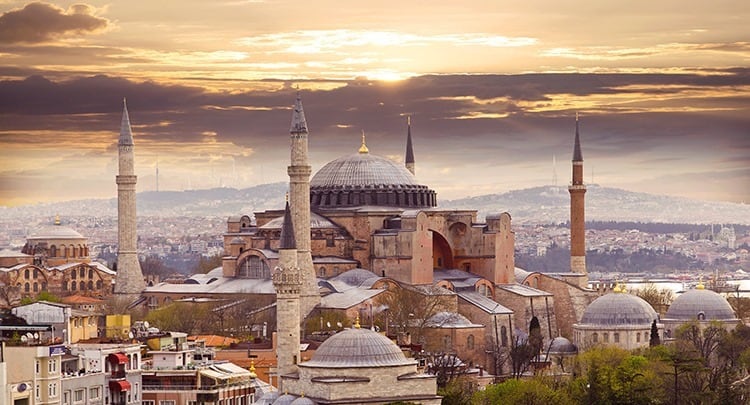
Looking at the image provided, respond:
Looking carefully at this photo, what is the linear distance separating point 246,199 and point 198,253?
45888 mm

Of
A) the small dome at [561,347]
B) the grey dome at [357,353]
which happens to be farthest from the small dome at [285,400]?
the small dome at [561,347]

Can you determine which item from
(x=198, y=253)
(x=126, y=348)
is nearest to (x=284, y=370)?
(x=126, y=348)

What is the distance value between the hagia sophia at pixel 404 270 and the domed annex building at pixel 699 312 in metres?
0.04

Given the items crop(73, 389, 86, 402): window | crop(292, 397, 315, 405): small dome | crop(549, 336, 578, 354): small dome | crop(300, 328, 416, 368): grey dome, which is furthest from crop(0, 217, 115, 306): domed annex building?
crop(73, 389, 86, 402): window

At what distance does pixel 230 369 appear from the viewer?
146 ft

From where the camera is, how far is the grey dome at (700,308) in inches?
2522

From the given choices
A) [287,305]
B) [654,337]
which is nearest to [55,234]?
[654,337]

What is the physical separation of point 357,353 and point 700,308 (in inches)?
972

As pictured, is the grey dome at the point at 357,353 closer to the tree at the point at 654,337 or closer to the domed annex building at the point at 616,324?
the tree at the point at 654,337

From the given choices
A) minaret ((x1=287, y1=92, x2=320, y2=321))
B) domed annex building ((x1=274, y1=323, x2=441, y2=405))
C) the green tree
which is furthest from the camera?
minaret ((x1=287, y1=92, x2=320, y2=321))

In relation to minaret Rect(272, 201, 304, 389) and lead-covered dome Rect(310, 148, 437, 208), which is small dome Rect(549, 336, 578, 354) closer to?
lead-covered dome Rect(310, 148, 437, 208)

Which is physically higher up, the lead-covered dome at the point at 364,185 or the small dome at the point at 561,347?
the lead-covered dome at the point at 364,185

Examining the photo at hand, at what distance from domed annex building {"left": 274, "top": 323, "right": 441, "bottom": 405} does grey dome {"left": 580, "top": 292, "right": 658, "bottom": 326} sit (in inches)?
754

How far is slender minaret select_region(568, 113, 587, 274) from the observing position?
7031cm
